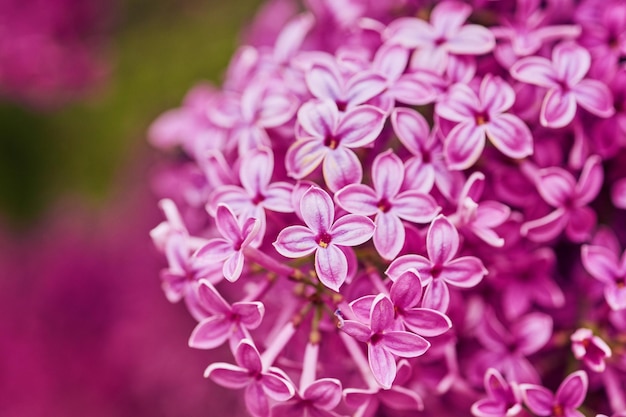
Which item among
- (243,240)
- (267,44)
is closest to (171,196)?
(267,44)

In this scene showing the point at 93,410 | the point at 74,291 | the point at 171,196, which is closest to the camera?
the point at 171,196

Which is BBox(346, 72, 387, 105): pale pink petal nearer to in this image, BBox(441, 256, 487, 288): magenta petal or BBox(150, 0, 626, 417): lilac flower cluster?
BBox(150, 0, 626, 417): lilac flower cluster

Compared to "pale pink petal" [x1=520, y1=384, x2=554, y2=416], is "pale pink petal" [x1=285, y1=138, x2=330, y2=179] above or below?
above

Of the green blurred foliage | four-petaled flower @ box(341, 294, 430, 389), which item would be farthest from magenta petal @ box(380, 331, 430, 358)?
the green blurred foliage

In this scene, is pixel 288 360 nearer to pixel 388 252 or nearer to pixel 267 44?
pixel 388 252

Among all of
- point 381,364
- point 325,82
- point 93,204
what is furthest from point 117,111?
point 381,364
